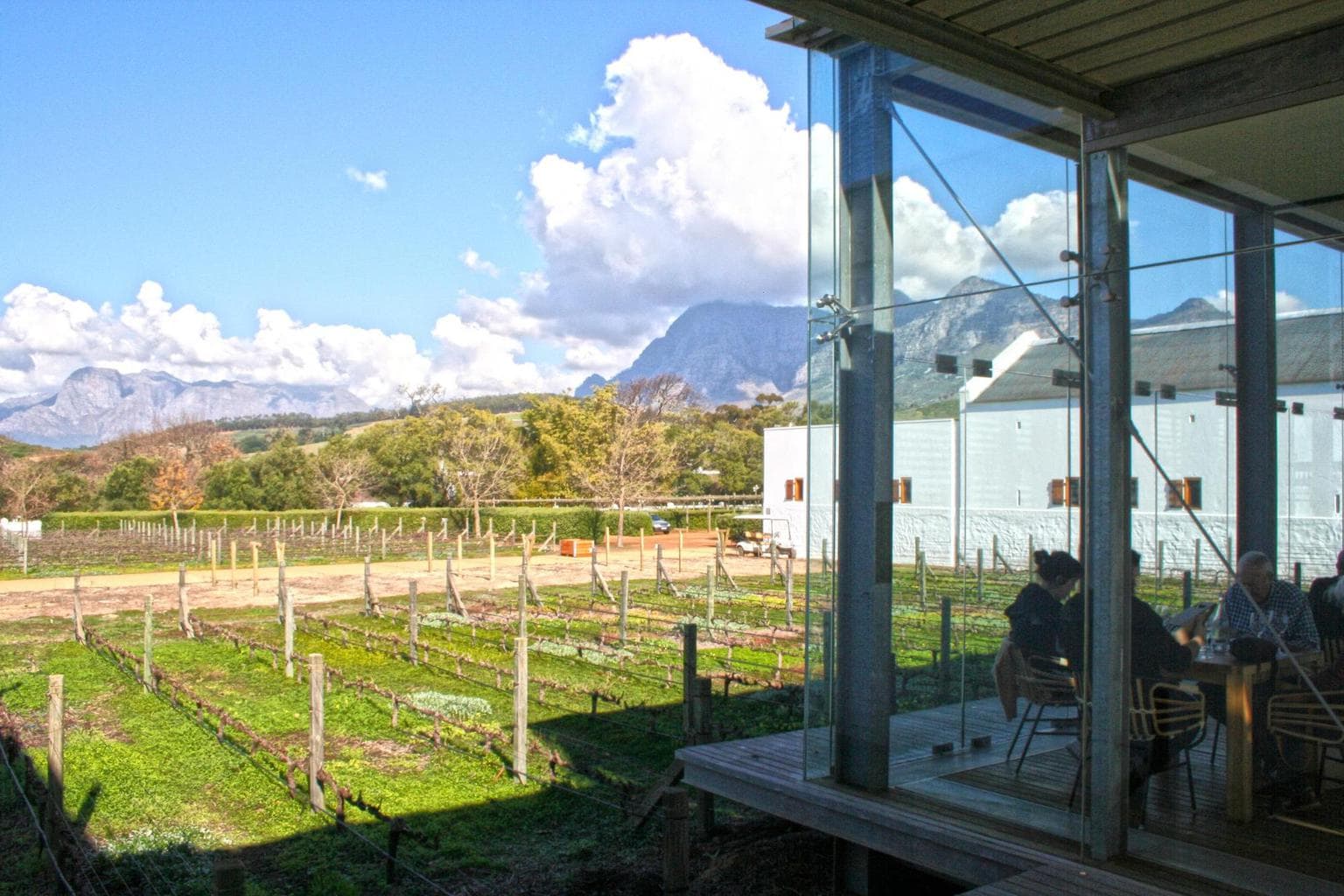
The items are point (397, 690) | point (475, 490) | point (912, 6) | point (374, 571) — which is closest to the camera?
point (912, 6)

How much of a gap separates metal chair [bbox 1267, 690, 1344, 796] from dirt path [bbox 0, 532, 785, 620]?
1602cm

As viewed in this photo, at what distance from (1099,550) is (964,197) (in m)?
1.75

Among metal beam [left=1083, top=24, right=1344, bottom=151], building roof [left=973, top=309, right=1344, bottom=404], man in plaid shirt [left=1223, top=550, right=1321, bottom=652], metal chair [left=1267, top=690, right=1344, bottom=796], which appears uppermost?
metal beam [left=1083, top=24, right=1344, bottom=151]

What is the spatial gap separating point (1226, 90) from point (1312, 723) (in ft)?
8.10

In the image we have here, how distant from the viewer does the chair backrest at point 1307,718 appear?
422 cm

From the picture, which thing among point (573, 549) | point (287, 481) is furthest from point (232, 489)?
point (573, 549)

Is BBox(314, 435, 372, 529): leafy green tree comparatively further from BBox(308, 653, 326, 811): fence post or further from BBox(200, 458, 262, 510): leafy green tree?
BBox(308, 653, 326, 811): fence post

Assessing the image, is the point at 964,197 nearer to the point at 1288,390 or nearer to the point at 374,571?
the point at 1288,390

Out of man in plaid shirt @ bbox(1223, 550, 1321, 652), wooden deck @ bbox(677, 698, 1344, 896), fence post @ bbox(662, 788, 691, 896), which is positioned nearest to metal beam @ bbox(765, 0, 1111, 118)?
man in plaid shirt @ bbox(1223, 550, 1321, 652)

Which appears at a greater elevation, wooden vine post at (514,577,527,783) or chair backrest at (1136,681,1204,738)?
chair backrest at (1136,681,1204,738)

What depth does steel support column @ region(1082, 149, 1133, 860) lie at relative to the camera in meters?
4.07

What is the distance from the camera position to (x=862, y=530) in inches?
202

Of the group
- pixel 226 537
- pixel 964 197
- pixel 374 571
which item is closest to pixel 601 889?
pixel 964 197

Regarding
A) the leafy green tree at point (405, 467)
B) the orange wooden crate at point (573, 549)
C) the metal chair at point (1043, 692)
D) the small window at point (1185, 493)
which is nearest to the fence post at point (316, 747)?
the metal chair at point (1043, 692)
